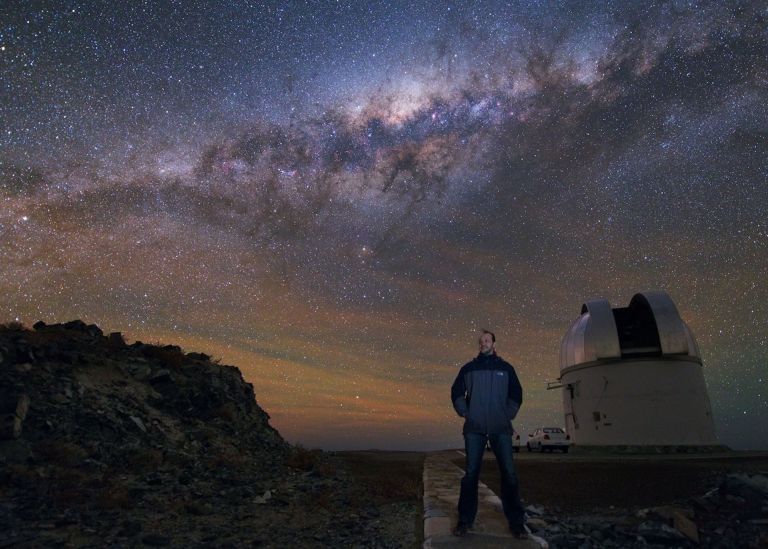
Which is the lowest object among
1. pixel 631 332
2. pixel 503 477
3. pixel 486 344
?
pixel 503 477

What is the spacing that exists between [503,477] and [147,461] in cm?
786

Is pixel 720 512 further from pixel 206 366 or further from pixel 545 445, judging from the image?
pixel 545 445

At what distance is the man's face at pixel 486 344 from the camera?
5.21 m

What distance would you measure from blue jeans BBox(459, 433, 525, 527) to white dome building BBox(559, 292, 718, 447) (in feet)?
64.7

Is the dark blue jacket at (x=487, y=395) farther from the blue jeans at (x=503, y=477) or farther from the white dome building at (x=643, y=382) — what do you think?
the white dome building at (x=643, y=382)

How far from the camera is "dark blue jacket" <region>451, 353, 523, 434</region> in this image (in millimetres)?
4988

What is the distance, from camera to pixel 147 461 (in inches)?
386

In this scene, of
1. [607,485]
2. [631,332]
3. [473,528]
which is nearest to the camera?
[473,528]

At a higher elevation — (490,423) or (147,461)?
(490,423)

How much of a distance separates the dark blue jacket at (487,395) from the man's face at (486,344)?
0.06m

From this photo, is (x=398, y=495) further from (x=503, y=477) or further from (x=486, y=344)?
(x=486, y=344)

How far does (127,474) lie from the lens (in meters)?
9.05

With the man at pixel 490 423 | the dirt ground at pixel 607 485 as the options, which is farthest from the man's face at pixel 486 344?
the dirt ground at pixel 607 485

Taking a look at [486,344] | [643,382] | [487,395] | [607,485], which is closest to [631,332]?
[643,382]
